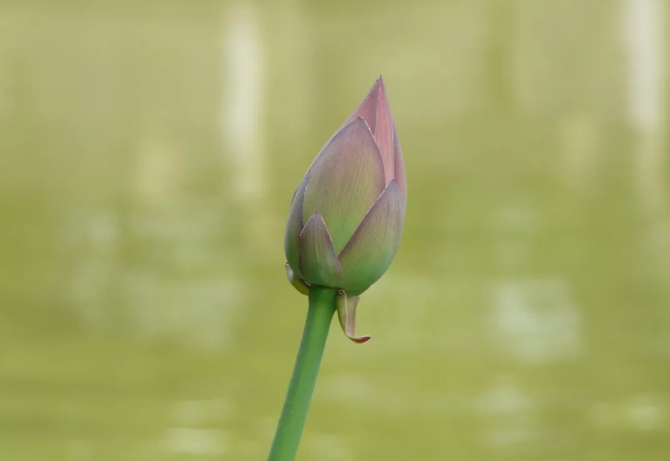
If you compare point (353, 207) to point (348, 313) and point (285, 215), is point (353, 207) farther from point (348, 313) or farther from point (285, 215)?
point (285, 215)

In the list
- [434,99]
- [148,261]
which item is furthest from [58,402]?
[434,99]

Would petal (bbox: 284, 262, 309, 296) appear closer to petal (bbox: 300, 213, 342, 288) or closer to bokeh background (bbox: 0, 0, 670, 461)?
petal (bbox: 300, 213, 342, 288)

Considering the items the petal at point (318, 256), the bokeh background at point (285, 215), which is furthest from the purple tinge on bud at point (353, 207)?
the bokeh background at point (285, 215)

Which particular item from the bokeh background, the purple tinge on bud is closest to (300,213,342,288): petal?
the purple tinge on bud

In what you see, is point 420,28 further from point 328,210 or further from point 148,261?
point 328,210

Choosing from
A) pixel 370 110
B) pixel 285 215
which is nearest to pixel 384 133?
pixel 370 110

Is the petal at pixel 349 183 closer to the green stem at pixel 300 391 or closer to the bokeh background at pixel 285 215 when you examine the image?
the green stem at pixel 300 391

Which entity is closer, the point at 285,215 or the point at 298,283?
the point at 298,283
